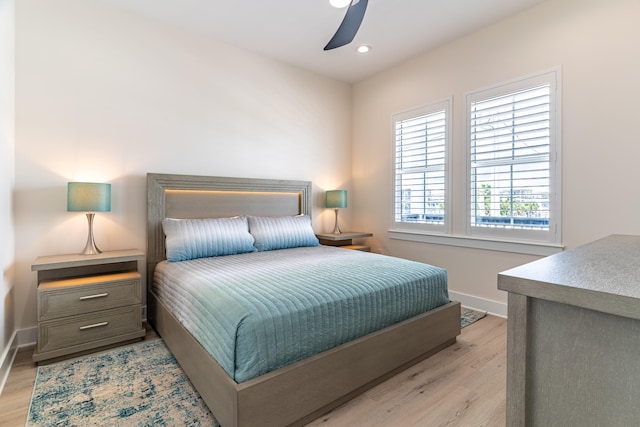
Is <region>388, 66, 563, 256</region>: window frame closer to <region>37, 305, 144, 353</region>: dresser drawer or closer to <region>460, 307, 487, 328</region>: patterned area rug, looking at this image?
<region>460, 307, 487, 328</region>: patterned area rug

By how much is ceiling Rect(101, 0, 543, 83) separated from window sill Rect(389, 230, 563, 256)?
2.13 metres

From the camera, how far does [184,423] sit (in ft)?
5.12

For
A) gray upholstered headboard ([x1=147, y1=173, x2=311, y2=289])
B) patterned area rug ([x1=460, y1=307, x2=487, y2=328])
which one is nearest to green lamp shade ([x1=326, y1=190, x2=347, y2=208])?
gray upholstered headboard ([x1=147, y1=173, x2=311, y2=289])

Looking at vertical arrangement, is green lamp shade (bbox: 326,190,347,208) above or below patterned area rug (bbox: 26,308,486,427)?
above

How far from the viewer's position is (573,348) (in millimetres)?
715

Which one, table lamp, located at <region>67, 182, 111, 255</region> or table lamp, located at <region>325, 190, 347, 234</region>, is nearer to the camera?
table lamp, located at <region>67, 182, 111, 255</region>

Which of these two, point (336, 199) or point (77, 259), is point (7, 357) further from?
point (336, 199)

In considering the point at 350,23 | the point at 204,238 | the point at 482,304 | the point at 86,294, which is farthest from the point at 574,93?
the point at 86,294

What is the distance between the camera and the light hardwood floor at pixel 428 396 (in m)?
1.61

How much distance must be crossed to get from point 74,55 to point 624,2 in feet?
14.5

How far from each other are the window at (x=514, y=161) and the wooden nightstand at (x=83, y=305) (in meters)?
3.23

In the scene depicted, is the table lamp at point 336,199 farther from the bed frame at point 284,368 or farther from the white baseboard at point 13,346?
the white baseboard at point 13,346

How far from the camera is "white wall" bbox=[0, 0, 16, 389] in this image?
6.71 feet

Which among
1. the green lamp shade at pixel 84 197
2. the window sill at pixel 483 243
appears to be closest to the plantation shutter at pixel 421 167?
the window sill at pixel 483 243
